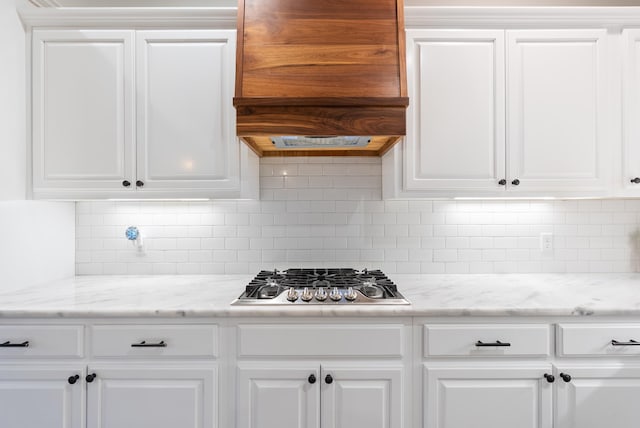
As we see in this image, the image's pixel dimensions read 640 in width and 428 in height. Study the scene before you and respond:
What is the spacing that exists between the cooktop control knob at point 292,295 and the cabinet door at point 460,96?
925 millimetres

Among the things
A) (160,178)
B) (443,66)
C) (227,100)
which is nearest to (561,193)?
(443,66)

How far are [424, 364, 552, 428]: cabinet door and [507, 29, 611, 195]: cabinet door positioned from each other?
0.89 metres

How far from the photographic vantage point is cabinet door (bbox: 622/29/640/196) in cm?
179

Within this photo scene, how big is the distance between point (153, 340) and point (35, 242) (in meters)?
0.94

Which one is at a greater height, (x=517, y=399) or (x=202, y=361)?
→ (x=202, y=361)

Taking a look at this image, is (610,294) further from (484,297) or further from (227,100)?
(227,100)

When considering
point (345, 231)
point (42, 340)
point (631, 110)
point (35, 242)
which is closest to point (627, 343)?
point (631, 110)

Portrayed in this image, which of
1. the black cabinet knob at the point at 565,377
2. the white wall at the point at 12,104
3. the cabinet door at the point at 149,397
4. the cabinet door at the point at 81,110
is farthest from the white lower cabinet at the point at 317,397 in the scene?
the white wall at the point at 12,104

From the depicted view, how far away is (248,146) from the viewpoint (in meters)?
1.82

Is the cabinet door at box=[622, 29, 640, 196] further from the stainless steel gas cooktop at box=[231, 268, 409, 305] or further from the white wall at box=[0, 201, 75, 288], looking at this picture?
the white wall at box=[0, 201, 75, 288]

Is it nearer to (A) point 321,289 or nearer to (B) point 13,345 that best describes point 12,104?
(B) point 13,345

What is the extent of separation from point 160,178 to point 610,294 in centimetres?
216

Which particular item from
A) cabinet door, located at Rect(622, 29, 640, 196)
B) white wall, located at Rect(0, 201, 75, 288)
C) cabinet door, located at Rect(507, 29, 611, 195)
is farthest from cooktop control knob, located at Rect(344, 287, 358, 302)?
white wall, located at Rect(0, 201, 75, 288)

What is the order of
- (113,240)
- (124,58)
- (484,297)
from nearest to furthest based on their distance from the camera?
(484,297)
(124,58)
(113,240)
